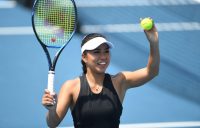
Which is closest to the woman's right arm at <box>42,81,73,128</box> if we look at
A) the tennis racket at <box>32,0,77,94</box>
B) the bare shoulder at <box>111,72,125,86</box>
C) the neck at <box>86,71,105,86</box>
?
the neck at <box>86,71,105,86</box>

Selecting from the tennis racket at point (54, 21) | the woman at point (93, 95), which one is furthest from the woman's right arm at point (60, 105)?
the tennis racket at point (54, 21)

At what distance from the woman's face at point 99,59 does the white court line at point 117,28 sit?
1.86 meters

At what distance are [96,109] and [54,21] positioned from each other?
0.79 meters

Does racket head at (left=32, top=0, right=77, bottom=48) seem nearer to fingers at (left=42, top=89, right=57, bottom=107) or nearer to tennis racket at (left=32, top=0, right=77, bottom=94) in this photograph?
tennis racket at (left=32, top=0, right=77, bottom=94)

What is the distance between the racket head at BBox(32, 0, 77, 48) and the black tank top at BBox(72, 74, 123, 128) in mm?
507

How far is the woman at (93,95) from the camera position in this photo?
2994 millimetres

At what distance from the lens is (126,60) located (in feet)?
16.1

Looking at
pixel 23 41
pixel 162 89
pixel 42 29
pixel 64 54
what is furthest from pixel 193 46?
pixel 42 29

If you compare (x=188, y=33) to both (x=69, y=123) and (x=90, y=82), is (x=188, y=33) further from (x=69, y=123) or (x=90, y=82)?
(x=90, y=82)

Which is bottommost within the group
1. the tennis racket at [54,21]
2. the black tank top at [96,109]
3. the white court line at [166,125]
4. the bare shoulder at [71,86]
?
the white court line at [166,125]

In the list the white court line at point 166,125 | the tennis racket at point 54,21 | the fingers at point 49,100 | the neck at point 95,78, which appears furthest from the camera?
the white court line at point 166,125

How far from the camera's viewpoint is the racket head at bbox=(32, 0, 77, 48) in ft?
11.3

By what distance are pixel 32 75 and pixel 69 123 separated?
51cm

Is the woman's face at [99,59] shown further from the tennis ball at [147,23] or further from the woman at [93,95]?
the tennis ball at [147,23]
